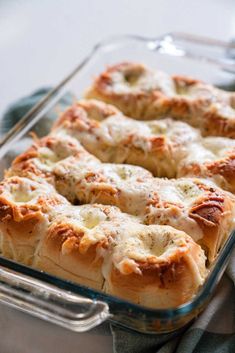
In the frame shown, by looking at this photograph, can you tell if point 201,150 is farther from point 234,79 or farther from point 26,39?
point 26,39

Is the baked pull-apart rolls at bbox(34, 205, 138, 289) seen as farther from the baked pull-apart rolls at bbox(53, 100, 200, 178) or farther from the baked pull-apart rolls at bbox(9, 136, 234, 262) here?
the baked pull-apart rolls at bbox(53, 100, 200, 178)

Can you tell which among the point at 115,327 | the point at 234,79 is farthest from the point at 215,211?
the point at 234,79

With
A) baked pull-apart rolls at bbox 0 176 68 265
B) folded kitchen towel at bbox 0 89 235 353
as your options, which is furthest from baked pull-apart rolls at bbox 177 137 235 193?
baked pull-apart rolls at bbox 0 176 68 265

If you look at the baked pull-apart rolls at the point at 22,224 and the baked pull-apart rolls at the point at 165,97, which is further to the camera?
the baked pull-apart rolls at the point at 165,97

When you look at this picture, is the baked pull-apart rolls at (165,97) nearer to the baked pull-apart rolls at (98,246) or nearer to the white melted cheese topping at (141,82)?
the white melted cheese topping at (141,82)

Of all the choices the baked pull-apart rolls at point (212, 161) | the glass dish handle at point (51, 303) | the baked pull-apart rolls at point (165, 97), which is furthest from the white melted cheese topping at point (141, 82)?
the glass dish handle at point (51, 303)

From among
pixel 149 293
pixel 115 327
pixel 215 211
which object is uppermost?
pixel 215 211

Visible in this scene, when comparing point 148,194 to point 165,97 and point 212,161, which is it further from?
point 165,97
